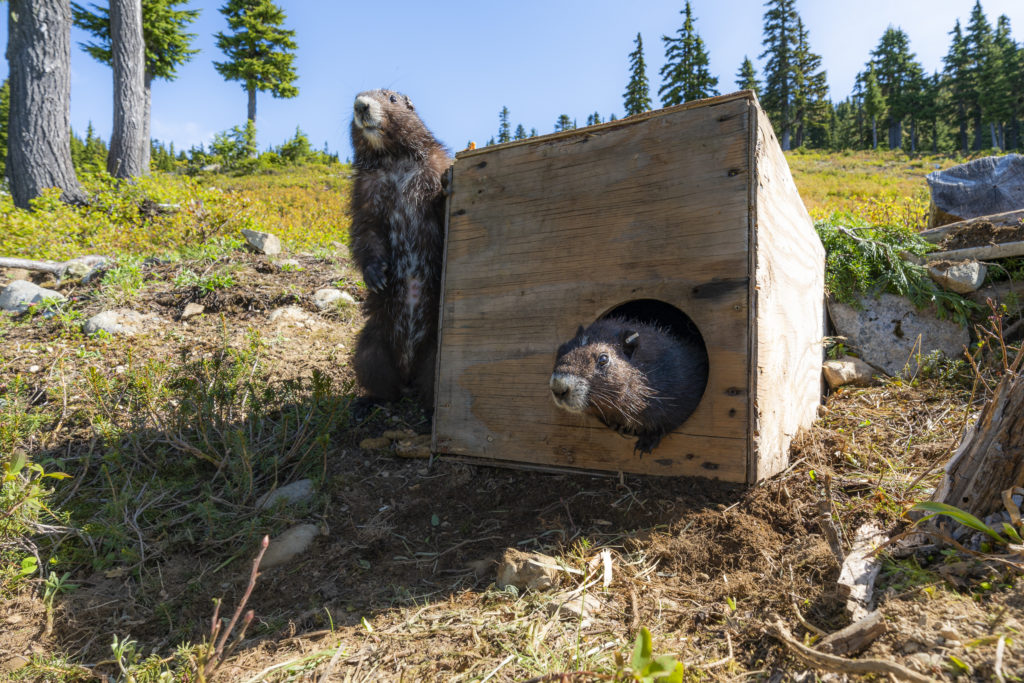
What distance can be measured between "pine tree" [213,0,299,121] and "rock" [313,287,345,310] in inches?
1333

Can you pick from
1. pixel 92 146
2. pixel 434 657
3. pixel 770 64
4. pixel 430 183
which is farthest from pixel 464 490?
pixel 92 146

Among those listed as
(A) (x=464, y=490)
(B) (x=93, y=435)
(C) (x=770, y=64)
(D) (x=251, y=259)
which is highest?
(C) (x=770, y=64)

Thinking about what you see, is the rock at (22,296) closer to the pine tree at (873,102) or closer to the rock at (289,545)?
the rock at (289,545)

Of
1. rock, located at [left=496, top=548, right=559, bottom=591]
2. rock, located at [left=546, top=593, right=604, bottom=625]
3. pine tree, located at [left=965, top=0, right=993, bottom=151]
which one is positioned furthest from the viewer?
pine tree, located at [left=965, top=0, right=993, bottom=151]

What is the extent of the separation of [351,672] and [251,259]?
6.23 meters

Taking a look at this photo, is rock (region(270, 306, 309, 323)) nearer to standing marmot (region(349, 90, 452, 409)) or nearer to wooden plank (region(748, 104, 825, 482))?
standing marmot (region(349, 90, 452, 409))

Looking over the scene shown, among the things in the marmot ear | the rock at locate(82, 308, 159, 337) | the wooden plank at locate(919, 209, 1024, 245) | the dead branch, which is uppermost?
the wooden plank at locate(919, 209, 1024, 245)

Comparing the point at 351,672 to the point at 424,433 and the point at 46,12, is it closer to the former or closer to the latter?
the point at 424,433

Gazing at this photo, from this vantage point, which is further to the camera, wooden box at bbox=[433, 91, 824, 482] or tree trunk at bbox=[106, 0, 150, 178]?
tree trunk at bbox=[106, 0, 150, 178]

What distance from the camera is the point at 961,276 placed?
15.2 ft

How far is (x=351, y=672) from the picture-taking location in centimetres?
201

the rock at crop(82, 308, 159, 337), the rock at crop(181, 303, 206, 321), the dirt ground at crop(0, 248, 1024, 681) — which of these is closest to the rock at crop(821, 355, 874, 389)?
the dirt ground at crop(0, 248, 1024, 681)

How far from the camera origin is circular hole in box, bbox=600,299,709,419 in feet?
10.5

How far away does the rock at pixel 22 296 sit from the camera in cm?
561
